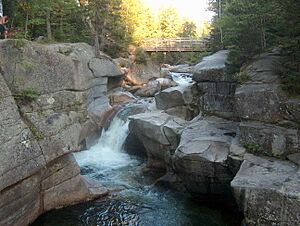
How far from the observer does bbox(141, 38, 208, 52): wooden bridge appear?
3725cm

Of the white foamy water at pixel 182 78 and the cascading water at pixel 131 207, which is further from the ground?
the white foamy water at pixel 182 78

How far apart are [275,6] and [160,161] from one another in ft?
28.4

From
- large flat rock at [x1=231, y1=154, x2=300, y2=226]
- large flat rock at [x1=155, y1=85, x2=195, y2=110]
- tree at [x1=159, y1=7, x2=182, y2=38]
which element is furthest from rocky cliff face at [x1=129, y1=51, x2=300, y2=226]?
tree at [x1=159, y1=7, x2=182, y2=38]

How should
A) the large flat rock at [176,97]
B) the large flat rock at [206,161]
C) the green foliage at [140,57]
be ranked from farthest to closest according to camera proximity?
the green foliage at [140,57], the large flat rock at [176,97], the large flat rock at [206,161]

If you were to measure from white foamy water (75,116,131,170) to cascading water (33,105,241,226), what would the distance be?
103mm

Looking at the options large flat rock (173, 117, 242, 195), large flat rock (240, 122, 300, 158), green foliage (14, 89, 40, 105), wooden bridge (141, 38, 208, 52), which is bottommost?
large flat rock (173, 117, 242, 195)

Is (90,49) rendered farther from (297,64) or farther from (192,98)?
(297,64)

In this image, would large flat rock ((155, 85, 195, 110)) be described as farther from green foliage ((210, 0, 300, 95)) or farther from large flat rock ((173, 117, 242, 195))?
large flat rock ((173, 117, 242, 195))

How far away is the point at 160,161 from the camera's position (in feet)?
55.3

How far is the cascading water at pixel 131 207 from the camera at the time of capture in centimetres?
1195

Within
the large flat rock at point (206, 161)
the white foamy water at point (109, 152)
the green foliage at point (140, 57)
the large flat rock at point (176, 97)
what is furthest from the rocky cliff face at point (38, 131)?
the green foliage at point (140, 57)

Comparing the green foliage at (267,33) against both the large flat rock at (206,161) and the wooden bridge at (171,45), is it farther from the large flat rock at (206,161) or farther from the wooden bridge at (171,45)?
the wooden bridge at (171,45)

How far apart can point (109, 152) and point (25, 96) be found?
8.90 metres

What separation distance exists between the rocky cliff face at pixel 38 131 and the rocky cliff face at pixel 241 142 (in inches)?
151
